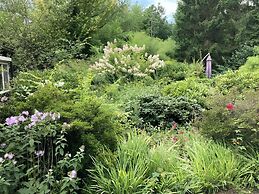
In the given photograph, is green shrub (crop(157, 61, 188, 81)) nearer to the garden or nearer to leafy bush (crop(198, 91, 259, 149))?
the garden

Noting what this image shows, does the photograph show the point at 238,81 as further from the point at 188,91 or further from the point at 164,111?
the point at 164,111

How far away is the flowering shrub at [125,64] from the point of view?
9992 millimetres

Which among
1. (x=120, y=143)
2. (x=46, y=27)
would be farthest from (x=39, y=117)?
(x=46, y=27)

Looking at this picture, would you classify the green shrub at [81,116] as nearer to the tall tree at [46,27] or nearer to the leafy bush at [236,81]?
the leafy bush at [236,81]

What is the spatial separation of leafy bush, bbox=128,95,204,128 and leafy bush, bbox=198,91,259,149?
5.82 ft

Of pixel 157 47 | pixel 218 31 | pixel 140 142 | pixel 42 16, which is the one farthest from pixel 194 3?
pixel 140 142

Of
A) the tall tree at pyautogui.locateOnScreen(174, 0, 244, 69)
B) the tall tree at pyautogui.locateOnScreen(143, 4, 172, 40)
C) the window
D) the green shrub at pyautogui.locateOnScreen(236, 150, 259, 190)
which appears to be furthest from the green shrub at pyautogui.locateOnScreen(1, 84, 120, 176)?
the tall tree at pyautogui.locateOnScreen(174, 0, 244, 69)

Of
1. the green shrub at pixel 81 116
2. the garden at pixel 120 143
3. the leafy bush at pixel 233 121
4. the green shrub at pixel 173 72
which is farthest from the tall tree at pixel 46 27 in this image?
the leafy bush at pixel 233 121

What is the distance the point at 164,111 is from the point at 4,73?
140 inches

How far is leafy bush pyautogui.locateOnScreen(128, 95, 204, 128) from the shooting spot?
6254 mm

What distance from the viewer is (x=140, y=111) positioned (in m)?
6.37

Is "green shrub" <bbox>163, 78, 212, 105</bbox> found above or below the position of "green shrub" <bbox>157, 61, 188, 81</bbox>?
below

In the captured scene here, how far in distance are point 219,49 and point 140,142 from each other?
19.4 metres

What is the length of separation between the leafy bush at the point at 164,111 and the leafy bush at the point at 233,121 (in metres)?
1.77
